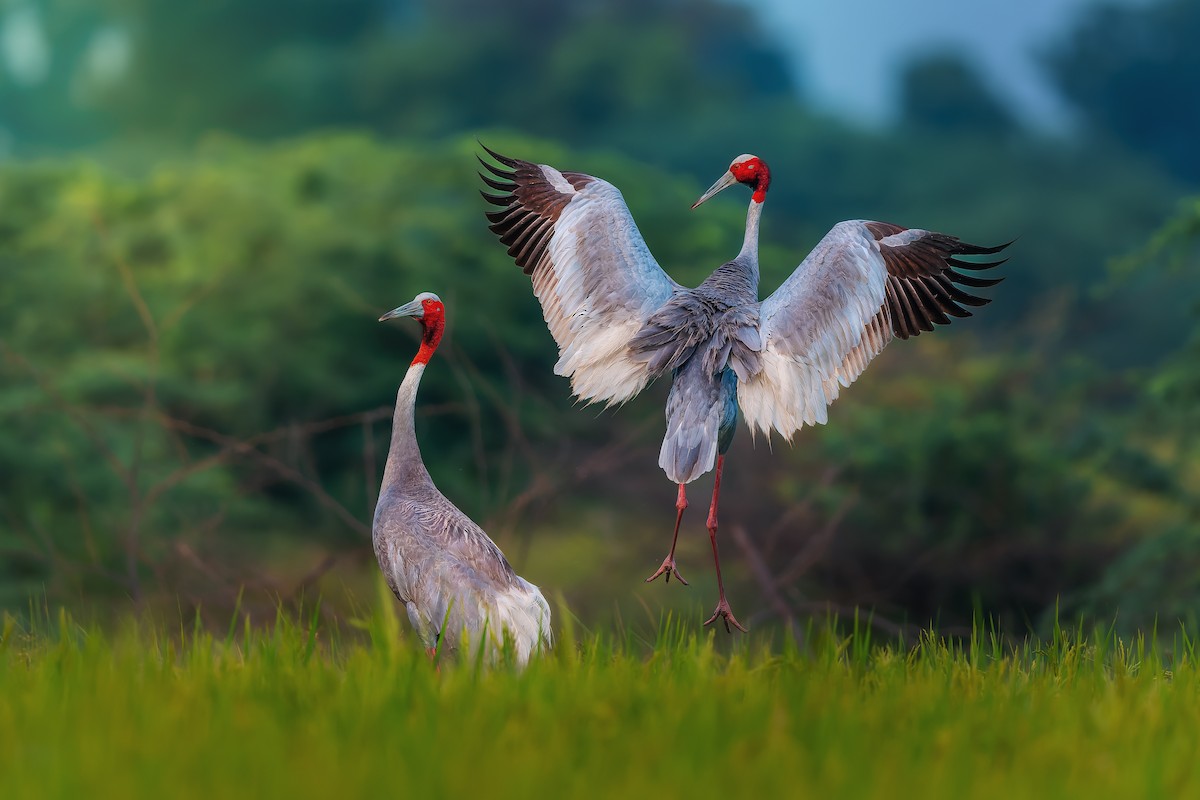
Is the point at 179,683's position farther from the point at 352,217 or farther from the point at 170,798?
the point at 352,217

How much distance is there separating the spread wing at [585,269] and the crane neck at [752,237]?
0.33m

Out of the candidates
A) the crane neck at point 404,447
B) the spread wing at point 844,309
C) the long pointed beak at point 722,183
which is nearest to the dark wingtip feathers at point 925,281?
the spread wing at point 844,309

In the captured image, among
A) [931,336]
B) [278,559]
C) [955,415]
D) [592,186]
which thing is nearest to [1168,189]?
[931,336]

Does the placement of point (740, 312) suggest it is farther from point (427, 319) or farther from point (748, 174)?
point (427, 319)

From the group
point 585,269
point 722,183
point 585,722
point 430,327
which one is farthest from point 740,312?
point 585,722

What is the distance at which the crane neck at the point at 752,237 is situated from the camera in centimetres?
571

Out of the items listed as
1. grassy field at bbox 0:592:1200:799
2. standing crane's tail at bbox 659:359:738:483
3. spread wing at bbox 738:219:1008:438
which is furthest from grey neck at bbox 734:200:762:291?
grassy field at bbox 0:592:1200:799

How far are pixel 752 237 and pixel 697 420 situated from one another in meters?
1.13

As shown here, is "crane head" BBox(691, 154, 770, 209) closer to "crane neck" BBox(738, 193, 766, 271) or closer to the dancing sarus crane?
"crane neck" BBox(738, 193, 766, 271)

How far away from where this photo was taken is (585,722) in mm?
3738

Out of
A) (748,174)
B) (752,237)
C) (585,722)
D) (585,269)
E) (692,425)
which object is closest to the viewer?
(585,722)

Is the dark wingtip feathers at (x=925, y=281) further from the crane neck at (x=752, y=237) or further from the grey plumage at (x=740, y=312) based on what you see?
the crane neck at (x=752, y=237)

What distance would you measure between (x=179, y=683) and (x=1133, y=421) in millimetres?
12664

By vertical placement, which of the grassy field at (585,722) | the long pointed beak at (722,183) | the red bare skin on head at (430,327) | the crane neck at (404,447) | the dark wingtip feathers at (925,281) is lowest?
the grassy field at (585,722)
